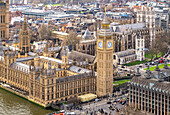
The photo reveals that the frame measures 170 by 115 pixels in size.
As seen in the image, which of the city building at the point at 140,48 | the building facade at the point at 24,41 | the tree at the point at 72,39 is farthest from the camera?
the tree at the point at 72,39

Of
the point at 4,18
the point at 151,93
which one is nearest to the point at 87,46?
the point at 4,18

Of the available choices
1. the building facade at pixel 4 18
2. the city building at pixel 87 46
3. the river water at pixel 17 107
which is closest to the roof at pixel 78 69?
the river water at pixel 17 107

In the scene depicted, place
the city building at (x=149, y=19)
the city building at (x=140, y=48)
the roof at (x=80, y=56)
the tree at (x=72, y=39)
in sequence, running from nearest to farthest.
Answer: the roof at (x=80, y=56)
the city building at (x=140, y=48)
the tree at (x=72, y=39)
the city building at (x=149, y=19)

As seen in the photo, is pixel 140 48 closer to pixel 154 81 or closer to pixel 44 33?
pixel 44 33

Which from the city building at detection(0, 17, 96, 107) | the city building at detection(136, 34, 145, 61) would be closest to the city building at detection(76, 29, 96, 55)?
the city building at detection(136, 34, 145, 61)

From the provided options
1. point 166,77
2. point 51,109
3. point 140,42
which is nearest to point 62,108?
point 51,109

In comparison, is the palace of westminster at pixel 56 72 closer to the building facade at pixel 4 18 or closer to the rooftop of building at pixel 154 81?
the rooftop of building at pixel 154 81

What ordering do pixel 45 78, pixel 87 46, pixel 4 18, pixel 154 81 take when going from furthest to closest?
pixel 4 18
pixel 87 46
pixel 45 78
pixel 154 81
